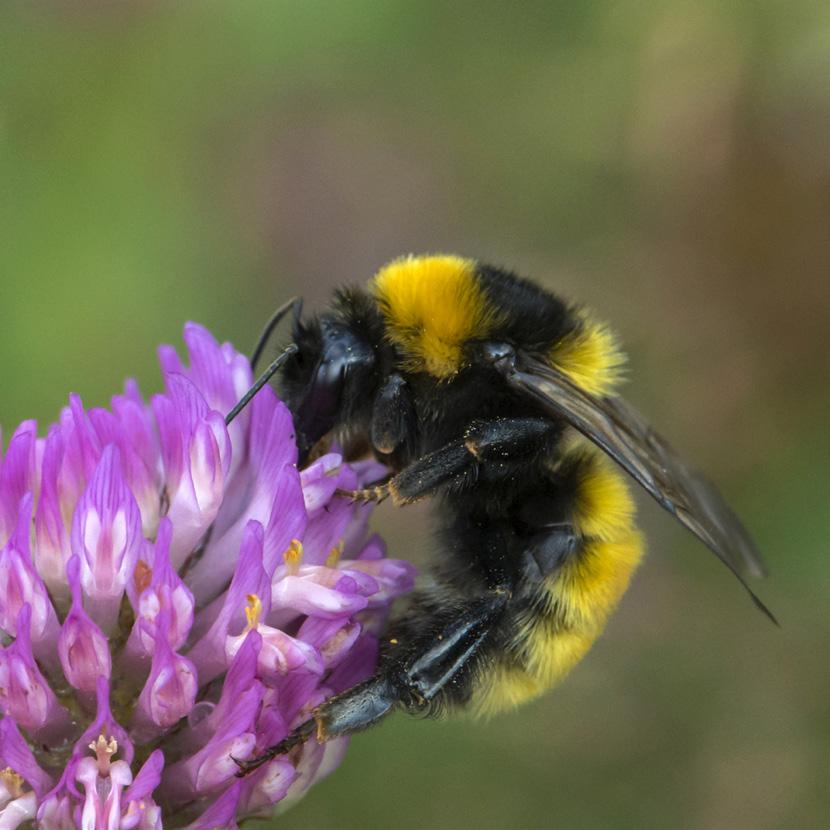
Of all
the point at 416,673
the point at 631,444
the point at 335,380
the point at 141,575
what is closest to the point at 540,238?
the point at 631,444

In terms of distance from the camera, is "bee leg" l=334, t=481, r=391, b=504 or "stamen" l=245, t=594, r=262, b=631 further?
"bee leg" l=334, t=481, r=391, b=504

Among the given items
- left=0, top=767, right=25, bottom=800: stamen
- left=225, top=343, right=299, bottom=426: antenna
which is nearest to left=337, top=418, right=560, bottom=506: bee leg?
left=225, top=343, right=299, bottom=426: antenna

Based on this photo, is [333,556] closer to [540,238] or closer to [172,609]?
[172,609]

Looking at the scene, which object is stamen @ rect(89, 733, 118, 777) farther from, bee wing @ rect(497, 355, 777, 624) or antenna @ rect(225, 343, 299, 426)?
bee wing @ rect(497, 355, 777, 624)

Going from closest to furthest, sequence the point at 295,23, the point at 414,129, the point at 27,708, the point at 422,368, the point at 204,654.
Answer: the point at 27,708 < the point at 204,654 < the point at 422,368 < the point at 295,23 < the point at 414,129

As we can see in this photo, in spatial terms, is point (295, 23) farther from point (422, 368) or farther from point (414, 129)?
point (422, 368)

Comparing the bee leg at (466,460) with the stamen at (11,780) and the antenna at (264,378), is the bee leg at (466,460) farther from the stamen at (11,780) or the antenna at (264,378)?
the stamen at (11,780)

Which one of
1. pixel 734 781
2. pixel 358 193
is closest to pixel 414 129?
pixel 358 193
